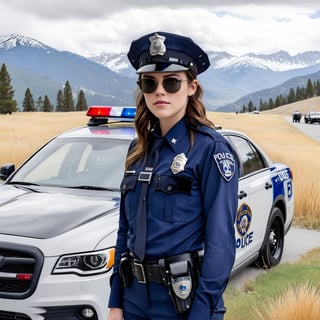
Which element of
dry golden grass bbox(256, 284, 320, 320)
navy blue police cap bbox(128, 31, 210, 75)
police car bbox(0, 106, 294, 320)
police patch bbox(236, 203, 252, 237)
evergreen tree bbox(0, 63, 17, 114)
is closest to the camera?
navy blue police cap bbox(128, 31, 210, 75)

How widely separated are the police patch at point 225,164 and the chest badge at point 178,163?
12cm

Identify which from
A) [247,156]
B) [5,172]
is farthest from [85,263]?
[247,156]

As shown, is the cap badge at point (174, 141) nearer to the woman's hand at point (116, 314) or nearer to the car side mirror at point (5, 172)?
the woman's hand at point (116, 314)

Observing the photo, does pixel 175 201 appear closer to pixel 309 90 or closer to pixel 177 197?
pixel 177 197

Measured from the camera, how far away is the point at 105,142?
209 inches

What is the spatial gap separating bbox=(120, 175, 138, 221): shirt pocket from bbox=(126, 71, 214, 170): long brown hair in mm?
92

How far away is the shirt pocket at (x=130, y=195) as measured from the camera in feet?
7.46

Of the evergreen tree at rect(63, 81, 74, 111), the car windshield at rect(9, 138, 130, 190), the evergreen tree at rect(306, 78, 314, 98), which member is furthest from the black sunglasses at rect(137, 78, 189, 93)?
the evergreen tree at rect(306, 78, 314, 98)

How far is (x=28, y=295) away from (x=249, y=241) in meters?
2.35

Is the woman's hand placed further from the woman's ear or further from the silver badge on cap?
the silver badge on cap

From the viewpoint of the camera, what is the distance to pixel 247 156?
5.67 m

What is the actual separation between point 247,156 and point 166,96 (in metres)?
3.49

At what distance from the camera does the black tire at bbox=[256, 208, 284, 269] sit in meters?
5.86

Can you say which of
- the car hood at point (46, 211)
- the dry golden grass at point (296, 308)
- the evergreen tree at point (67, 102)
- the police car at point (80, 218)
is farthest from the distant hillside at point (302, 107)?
the dry golden grass at point (296, 308)
